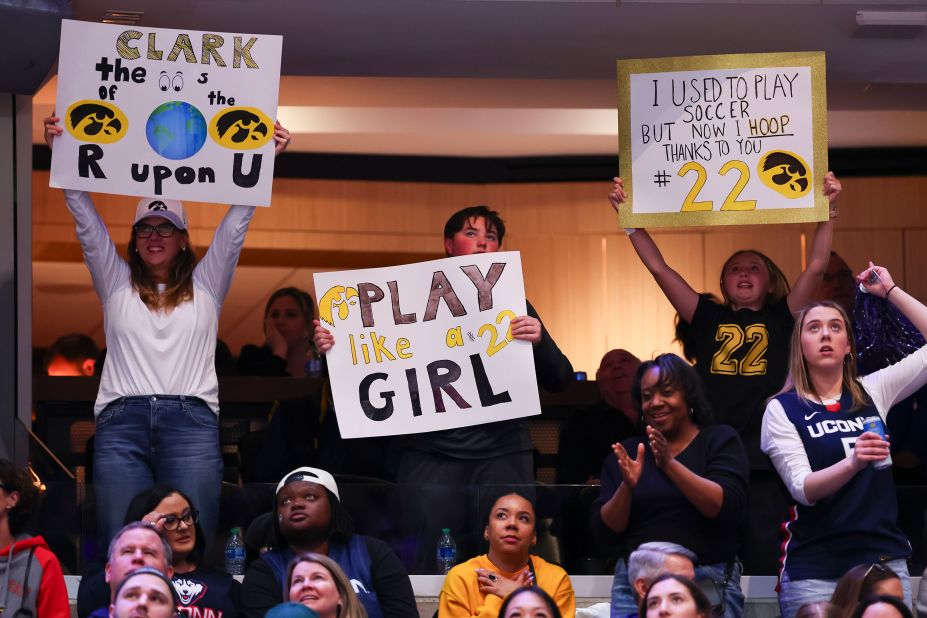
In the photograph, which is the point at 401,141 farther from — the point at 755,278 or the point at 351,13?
the point at 755,278

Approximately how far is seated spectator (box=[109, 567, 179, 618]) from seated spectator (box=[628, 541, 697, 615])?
147 cm

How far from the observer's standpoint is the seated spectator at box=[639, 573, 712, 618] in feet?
14.6

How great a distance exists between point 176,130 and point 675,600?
275 centimetres

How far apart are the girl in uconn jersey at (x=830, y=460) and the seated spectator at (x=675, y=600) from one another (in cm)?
65

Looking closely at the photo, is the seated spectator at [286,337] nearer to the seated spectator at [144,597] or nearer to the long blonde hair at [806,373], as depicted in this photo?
the long blonde hair at [806,373]

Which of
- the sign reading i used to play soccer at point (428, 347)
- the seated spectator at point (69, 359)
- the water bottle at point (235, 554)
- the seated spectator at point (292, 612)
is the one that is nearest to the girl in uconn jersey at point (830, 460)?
the sign reading i used to play soccer at point (428, 347)

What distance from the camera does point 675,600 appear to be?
4461mm

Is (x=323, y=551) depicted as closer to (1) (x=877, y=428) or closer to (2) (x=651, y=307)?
(1) (x=877, y=428)

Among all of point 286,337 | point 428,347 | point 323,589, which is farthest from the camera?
point 286,337

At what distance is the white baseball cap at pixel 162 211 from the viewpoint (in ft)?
18.9

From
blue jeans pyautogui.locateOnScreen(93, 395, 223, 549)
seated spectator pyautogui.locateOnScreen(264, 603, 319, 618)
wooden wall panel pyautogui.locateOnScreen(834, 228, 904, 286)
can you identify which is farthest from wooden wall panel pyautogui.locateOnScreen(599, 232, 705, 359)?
seated spectator pyautogui.locateOnScreen(264, 603, 319, 618)

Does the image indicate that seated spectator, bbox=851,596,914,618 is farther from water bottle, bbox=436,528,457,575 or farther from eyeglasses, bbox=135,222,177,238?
eyeglasses, bbox=135,222,177,238

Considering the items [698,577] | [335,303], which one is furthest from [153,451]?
[698,577]

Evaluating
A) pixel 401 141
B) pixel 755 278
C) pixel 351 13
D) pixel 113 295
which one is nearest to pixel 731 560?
pixel 755 278
